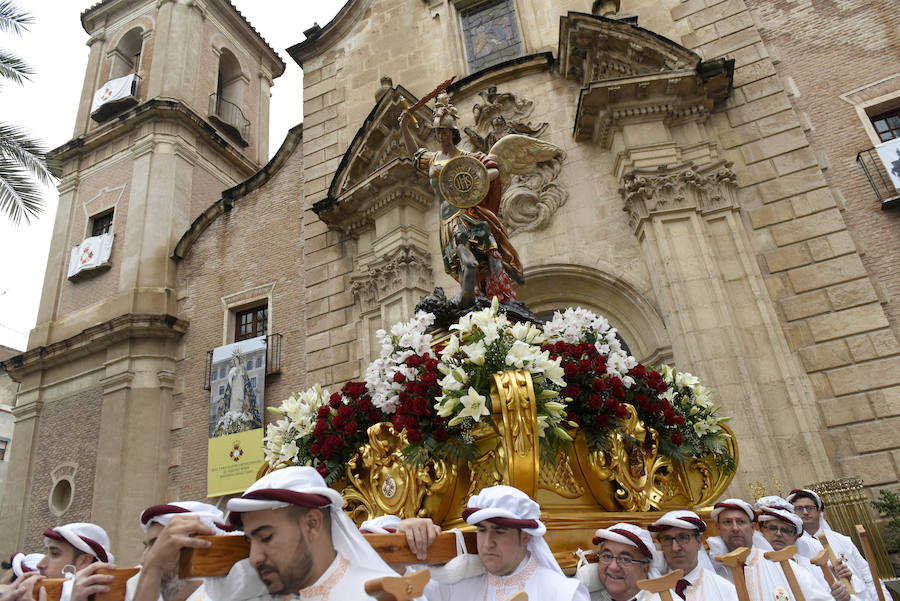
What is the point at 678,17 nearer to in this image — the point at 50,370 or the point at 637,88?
the point at 637,88

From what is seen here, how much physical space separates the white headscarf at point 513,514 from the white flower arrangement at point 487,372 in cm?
99

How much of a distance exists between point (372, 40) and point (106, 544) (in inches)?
554

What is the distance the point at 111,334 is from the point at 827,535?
1506 cm

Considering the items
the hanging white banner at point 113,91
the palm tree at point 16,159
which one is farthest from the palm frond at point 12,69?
the hanging white banner at point 113,91

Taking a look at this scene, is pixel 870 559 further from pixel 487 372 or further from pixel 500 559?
pixel 500 559

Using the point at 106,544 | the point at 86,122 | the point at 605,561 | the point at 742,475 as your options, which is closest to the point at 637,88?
the point at 742,475

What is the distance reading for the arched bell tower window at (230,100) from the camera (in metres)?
20.2

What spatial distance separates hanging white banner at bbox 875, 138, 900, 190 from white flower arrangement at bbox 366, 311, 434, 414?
825 cm

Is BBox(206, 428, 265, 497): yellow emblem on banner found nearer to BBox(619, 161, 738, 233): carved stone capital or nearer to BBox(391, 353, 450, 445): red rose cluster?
BBox(619, 161, 738, 233): carved stone capital

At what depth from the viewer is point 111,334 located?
15039mm

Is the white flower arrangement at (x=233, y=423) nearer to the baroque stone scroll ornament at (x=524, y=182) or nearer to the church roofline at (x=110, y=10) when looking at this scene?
the baroque stone scroll ornament at (x=524, y=182)

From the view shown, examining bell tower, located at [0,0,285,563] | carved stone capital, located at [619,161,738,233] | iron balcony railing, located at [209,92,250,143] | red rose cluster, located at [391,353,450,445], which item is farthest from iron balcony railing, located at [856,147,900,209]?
iron balcony railing, located at [209,92,250,143]

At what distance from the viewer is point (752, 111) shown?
10.5 metres

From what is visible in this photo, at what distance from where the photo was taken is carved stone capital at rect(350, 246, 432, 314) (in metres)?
11.6
